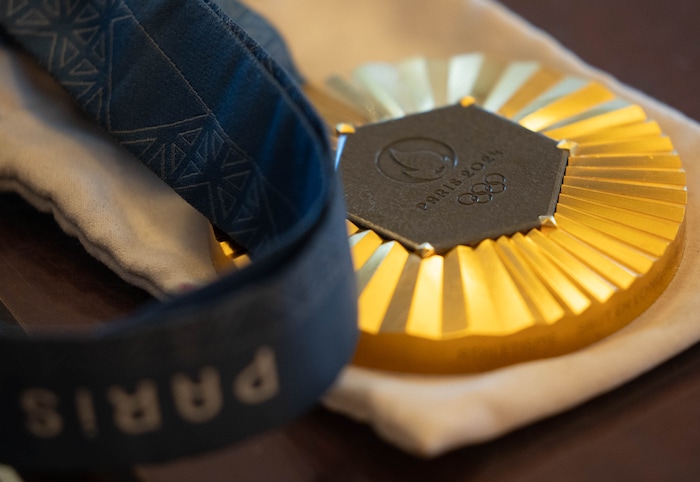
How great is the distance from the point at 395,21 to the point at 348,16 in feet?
0.12

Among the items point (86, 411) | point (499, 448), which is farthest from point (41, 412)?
point (499, 448)

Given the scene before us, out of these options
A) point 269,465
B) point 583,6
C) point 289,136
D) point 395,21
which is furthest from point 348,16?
point 269,465

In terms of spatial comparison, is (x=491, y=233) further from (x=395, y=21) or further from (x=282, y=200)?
(x=395, y=21)

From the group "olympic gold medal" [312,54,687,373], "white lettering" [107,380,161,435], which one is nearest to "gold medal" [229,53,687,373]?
"olympic gold medal" [312,54,687,373]

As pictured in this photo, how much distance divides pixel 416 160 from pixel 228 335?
208 millimetres

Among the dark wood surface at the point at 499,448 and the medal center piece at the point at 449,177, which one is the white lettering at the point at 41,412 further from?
the medal center piece at the point at 449,177

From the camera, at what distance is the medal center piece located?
0.43 m

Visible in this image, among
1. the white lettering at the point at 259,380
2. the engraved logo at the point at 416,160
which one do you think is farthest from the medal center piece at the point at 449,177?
the white lettering at the point at 259,380

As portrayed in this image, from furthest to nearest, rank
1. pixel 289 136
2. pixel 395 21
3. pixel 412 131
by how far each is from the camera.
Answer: pixel 395 21 < pixel 412 131 < pixel 289 136

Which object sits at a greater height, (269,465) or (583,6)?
(583,6)

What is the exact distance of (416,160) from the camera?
1.57 ft

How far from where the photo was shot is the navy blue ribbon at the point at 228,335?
30 centimetres

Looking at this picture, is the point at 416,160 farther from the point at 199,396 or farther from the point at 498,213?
the point at 199,396

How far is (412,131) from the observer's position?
0.50 meters
